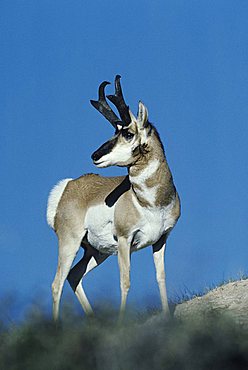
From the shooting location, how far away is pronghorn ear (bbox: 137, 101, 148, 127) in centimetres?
1380

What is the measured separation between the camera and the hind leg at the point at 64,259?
49.5 ft

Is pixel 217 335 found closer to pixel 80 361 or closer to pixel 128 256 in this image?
pixel 80 361

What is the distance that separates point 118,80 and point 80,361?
22.9 ft

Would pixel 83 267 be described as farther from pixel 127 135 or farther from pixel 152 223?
pixel 127 135

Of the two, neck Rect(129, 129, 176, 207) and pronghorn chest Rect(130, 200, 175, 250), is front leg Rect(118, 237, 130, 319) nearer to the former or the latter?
pronghorn chest Rect(130, 200, 175, 250)

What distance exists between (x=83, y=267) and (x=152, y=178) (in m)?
2.62

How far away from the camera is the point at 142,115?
13844 mm

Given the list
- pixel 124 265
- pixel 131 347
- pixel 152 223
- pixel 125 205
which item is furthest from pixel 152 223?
pixel 131 347

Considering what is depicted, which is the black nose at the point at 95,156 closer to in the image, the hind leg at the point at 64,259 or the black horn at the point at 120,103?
the black horn at the point at 120,103

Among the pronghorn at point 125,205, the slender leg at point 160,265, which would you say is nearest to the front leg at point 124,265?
the pronghorn at point 125,205

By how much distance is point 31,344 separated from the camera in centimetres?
892

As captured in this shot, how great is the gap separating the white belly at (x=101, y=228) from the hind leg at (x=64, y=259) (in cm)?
28

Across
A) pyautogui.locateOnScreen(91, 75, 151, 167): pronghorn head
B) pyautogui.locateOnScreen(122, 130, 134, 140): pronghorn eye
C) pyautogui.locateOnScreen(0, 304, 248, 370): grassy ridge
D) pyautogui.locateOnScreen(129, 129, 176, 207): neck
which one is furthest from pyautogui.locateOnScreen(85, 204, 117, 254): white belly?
pyautogui.locateOnScreen(0, 304, 248, 370): grassy ridge

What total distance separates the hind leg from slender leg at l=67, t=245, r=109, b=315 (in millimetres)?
421
